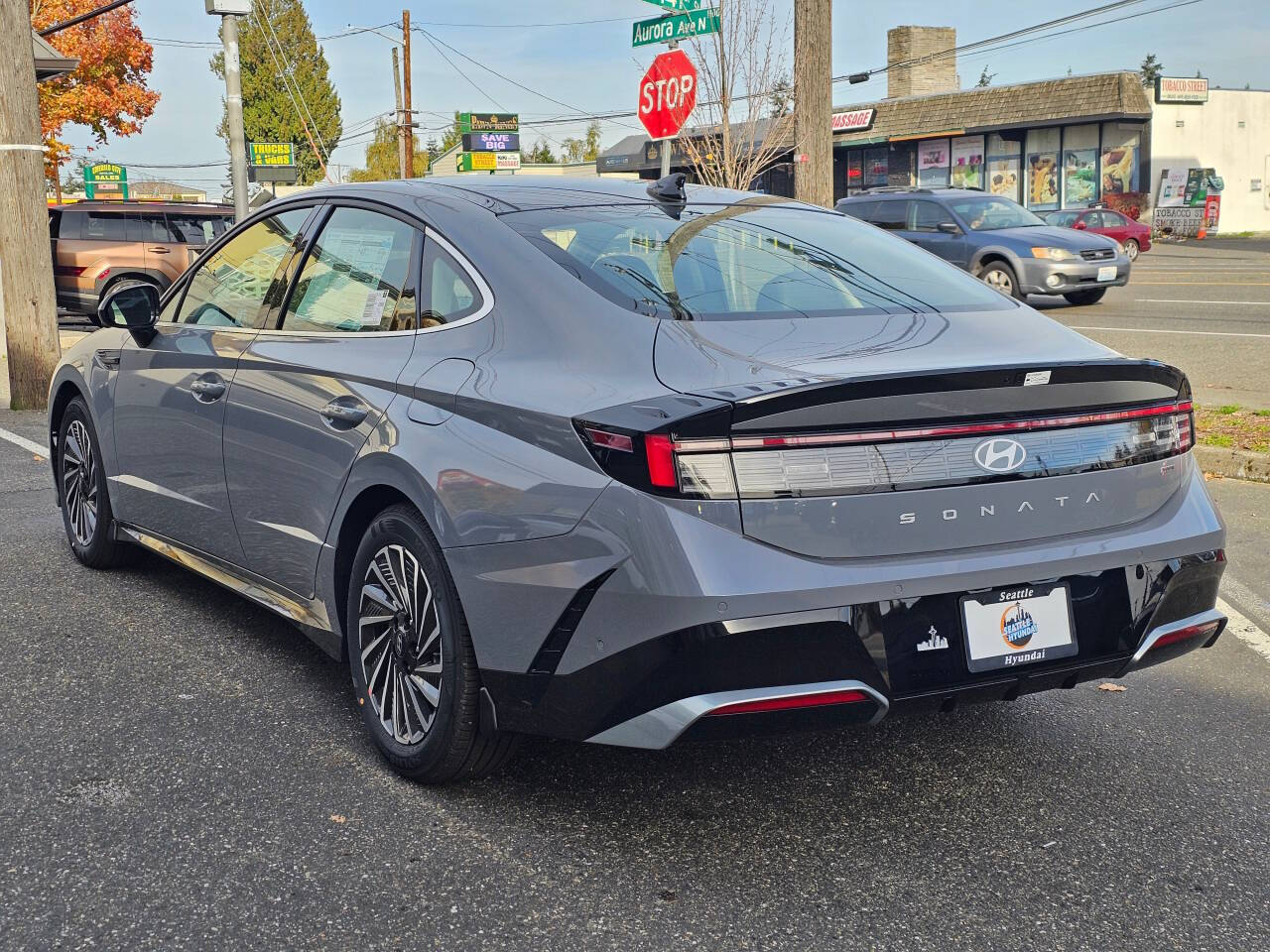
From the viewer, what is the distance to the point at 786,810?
11.3 feet

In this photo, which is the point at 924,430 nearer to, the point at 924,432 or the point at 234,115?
the point at 924,432

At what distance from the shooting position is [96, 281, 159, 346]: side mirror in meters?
5.03

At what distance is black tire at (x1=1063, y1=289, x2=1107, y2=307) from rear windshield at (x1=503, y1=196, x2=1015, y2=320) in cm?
1616

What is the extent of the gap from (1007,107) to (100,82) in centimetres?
2635

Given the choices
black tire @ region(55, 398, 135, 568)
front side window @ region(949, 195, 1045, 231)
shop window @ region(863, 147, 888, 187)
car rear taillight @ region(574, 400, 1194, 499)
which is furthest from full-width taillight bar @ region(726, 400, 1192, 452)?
shop window @ region(863, 147, 888, 187)

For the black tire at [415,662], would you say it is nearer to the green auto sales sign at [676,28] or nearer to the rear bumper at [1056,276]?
the green auto sales sign at [676,28]

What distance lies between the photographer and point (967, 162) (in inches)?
1775

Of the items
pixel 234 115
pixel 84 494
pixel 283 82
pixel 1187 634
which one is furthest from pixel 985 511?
pixel 283 82

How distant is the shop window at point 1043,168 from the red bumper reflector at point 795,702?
42056 mm

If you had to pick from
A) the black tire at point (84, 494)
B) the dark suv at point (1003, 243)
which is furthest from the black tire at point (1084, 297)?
the black tire at point (84, 494)

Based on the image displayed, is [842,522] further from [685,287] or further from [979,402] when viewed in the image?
[685,287]

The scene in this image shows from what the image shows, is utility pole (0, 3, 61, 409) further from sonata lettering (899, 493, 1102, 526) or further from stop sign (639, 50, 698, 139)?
sonata lettering (899, 493, 1102, 526)

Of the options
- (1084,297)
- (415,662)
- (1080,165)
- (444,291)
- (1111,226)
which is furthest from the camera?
(1080,165)

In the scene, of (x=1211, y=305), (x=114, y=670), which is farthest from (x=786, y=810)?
(x=1211, y=305)
